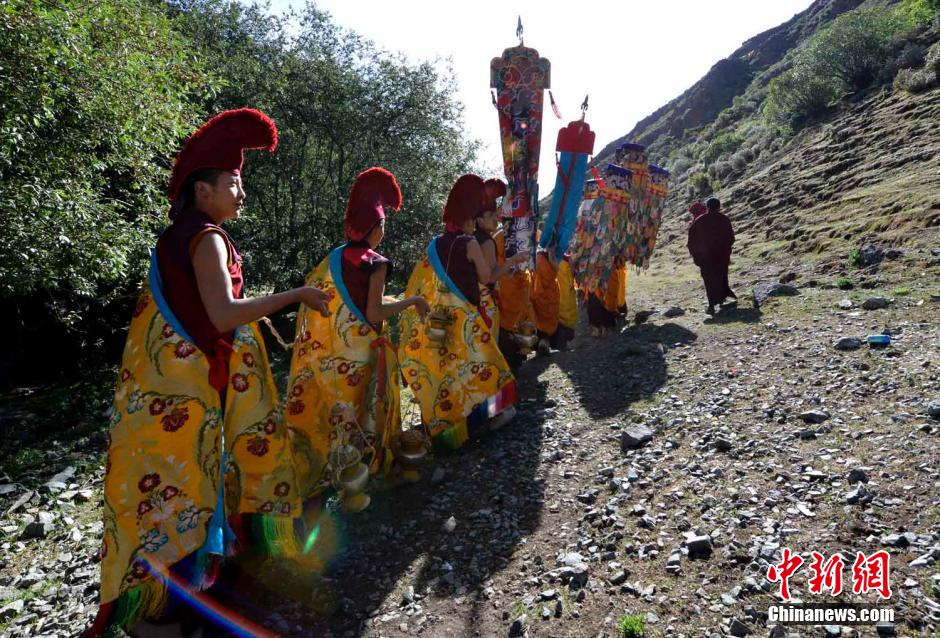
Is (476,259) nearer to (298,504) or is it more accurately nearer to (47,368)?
(298,504)

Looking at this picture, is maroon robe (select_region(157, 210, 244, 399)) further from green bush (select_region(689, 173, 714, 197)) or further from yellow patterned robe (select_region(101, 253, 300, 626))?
green bush (select_region(689, 173, 714, 197))

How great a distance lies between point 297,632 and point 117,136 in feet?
18.8

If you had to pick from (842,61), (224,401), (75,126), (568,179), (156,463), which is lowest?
(156,463)

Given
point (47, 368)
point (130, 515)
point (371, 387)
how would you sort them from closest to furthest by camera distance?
point (130, 515), point (371, 387), point (47, 368)

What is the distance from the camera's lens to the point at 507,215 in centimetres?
626

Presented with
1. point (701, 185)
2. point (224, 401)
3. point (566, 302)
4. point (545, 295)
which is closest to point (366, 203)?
point (224, 401)

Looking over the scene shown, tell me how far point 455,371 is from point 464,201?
57.2 inches

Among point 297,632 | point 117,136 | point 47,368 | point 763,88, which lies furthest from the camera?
point 763,88

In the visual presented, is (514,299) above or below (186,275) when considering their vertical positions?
above

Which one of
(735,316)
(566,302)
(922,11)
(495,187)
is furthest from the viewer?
(922,11)

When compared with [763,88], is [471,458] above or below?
below

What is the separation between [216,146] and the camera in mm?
2354

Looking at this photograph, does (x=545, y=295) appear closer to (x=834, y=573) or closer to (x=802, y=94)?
(x=834, y=573)

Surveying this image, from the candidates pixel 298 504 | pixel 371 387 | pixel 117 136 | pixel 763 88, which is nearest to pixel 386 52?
pixel 117 136
